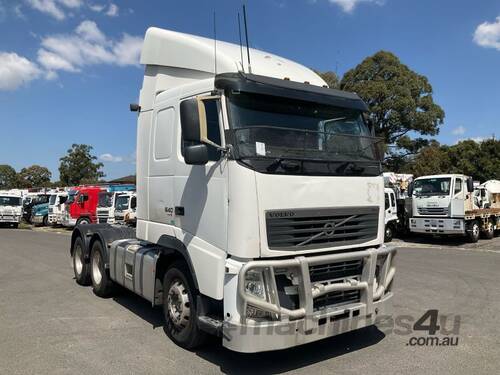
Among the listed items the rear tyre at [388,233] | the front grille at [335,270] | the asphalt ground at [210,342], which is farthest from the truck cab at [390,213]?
the front grille at [335,270]

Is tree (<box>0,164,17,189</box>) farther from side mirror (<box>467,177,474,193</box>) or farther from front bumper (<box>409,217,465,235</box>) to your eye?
side mirror (<box>467,177,474,193</box>)

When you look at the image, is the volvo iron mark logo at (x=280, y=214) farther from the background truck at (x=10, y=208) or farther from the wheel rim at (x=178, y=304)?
the background truck at (x=10, y=208)

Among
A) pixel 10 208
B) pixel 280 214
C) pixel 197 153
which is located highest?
pixel 197 153

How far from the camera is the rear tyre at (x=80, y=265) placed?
8.81 metres

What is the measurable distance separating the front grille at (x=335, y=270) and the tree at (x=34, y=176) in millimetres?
88616

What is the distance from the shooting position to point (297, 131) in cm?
482

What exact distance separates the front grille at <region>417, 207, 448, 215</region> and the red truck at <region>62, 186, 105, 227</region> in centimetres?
1612

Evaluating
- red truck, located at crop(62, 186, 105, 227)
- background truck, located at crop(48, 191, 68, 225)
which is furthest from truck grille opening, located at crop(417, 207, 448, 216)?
background truck, located at crop(48, 191, 68, 225)

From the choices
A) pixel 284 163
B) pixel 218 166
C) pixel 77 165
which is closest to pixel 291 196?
pixel 284 163

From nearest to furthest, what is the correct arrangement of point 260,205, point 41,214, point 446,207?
point 260,205, point 446,207, point 41,214

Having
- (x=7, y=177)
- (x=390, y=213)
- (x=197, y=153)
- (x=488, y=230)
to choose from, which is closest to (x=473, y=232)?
(x=488, y=230)

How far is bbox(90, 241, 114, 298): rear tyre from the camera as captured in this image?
7.76 metres

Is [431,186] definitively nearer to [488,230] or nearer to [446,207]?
[446,207]

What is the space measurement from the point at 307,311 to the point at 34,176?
9242 cm
